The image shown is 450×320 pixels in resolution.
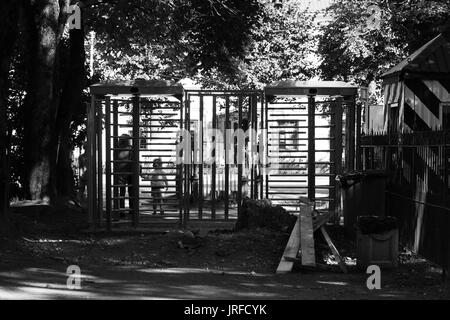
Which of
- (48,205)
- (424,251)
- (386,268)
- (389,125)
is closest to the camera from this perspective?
(386,268)

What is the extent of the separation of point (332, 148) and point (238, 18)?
823 centimetres

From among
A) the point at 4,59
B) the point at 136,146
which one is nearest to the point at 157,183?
the point at 136,146

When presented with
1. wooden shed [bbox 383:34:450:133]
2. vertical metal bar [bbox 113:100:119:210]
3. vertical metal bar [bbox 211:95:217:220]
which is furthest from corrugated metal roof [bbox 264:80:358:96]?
wooden shed [bbox 383:34:450:133]

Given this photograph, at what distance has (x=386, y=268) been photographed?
36.2 feet

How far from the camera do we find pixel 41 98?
17.3 metres

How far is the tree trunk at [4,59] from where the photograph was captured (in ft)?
40.0

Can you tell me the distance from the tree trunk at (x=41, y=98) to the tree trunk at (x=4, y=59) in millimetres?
4386

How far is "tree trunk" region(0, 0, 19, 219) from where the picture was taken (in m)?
12.2

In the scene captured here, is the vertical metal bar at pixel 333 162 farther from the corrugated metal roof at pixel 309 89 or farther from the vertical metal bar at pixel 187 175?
the vertical metal bar at pixel 187 175

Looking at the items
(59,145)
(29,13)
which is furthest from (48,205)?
(29,13)

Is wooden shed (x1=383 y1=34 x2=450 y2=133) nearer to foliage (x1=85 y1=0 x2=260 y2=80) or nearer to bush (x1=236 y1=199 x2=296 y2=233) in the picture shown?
foliage (x1=85 y1=0 x2=260 y2=80)

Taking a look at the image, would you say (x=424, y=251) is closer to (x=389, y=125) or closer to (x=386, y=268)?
(x=386, y=268)

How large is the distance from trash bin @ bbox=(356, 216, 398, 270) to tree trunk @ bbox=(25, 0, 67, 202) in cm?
877

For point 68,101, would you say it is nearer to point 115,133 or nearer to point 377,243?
point 115,133
